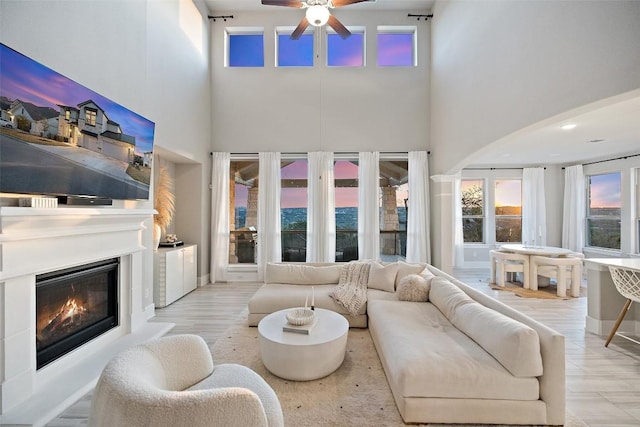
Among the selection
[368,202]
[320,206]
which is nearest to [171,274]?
[320,206]

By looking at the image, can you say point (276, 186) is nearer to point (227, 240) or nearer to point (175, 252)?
point (227, 240)

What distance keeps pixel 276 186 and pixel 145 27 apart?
10.3 feet

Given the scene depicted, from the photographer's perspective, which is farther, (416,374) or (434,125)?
(434,125)

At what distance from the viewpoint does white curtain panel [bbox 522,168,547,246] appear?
684 cm

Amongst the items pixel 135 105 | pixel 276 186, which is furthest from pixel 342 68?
pixel 135 105

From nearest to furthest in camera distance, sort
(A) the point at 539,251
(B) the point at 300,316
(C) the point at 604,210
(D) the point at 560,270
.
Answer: (B) the point at 300,316 < (D) the point at 560,270 < (A) the point at 539,251 < (C) the point at 604,210

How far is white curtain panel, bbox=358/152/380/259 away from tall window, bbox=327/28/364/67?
6.57 feet

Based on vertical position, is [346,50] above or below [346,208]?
above

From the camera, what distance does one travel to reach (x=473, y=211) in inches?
284

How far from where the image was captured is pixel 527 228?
6941 mm

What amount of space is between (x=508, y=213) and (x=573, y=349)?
5025 mm

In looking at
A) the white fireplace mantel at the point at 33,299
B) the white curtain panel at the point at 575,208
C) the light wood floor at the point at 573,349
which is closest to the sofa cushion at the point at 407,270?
the light wood floor at the point at 573,349

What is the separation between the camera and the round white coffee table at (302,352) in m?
2.19

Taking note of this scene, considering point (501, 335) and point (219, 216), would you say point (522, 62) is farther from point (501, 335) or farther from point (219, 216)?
point (219, 216)
